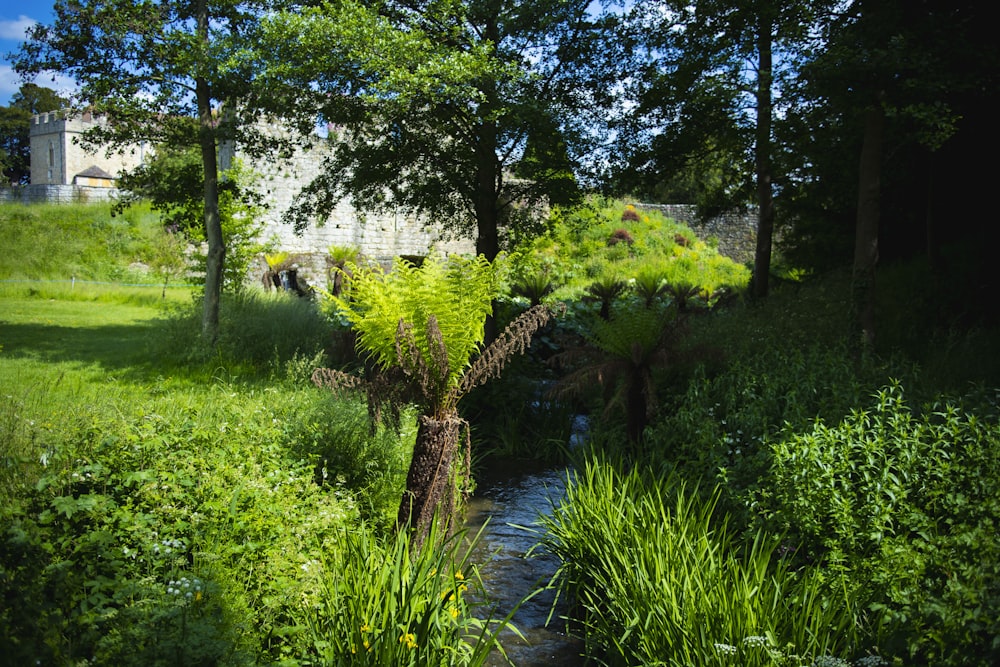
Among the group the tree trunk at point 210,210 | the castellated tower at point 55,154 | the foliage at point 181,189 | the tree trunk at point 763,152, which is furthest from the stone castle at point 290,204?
the tree trunk at point 210,210

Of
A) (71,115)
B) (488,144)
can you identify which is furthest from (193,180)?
(488,144)

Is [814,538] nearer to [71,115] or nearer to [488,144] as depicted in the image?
[488,144]

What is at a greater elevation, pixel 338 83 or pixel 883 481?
pixel 338 83

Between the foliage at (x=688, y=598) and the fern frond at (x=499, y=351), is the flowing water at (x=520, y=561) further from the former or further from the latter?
the fern frond at (x=499, y=351)

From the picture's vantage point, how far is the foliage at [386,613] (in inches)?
120

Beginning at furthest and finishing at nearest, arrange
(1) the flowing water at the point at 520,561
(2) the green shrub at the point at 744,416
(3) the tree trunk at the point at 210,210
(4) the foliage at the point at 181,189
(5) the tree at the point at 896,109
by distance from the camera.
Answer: (4) the foliage at the point at 181,189 < (3) the tree trunk at the point at 210,210 < (5) the tree at the point at 896,109 < (2) the green shrub at the point at 744,416 < (1) the flowing water at the point at 520,561

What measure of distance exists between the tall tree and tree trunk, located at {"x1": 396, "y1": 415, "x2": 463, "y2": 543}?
19.5ft

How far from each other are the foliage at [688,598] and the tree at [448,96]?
581 cm

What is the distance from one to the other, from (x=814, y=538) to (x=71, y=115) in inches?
393

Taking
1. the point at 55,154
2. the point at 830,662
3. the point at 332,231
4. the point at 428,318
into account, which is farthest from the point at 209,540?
the point at 55,154

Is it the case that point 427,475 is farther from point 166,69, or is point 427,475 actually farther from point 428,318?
point 166,69

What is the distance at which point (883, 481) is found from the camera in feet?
11.9

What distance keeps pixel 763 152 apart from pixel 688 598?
22.4 feet

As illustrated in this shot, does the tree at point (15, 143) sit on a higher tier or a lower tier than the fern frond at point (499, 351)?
higher
